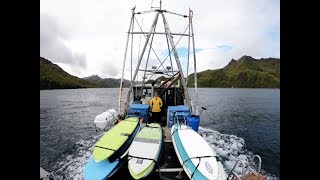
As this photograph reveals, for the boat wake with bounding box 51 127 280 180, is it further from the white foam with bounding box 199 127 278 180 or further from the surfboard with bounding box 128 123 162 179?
the surfboard with bounding box 128 123 162 179

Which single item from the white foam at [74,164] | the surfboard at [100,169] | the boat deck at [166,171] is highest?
the surfboard at [100,169]

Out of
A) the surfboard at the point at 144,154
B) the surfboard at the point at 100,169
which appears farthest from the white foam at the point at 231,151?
the surfboard at the point at 100,169

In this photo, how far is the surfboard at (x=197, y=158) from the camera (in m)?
6.54

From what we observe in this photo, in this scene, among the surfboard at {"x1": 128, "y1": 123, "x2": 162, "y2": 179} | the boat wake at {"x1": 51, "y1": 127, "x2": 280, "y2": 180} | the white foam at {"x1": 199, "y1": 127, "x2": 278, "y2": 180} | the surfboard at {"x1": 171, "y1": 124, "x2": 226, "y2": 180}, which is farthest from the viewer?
the white foam at {"x1": 199, "y1": 127, "x2": 278, "y2": 180}

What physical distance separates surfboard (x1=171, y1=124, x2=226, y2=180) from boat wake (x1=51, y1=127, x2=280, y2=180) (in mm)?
4670

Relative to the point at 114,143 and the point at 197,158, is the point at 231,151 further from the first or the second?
the point at 114,143

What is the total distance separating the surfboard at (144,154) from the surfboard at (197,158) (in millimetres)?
989

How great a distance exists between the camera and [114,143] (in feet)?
26.7

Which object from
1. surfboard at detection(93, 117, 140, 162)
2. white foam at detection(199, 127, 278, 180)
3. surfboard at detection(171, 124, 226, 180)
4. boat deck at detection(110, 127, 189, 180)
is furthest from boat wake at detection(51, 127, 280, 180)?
surfboard at detection(171, 124, 226, 180)

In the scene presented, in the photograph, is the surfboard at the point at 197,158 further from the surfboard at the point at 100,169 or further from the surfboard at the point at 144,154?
the surfboard at the point at 100,169

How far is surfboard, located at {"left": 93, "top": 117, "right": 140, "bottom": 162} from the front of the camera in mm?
7402

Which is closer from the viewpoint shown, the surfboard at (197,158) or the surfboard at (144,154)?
the surfboard at (197,158)
